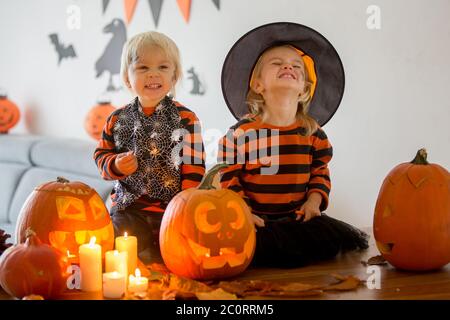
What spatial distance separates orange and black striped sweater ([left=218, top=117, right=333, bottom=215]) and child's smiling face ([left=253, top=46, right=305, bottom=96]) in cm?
10

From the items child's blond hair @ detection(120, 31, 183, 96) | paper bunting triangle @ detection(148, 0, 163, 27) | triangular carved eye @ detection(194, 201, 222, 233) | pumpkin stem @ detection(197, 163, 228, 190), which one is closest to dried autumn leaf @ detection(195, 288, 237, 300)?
triangular carved eye @ detection(194, 201, 222, 233)

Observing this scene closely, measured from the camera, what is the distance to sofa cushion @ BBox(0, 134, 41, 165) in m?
3.62

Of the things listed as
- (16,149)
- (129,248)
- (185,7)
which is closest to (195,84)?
(185,7)

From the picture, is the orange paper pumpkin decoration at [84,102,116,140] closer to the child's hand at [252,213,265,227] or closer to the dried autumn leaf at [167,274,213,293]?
the child's hand at [252,213,265,227]

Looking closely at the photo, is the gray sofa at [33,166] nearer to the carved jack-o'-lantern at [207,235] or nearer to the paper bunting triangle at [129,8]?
the paper bunting triangle at [129,8]

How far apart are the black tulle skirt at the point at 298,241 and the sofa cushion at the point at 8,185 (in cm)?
234

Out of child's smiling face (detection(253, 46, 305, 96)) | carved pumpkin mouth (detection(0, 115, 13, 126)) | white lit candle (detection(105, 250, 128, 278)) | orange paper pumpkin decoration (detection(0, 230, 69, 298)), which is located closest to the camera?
orange paper pumpkin decoration (detection(0, 230, 69, 298))

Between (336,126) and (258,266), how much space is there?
51.0 inches

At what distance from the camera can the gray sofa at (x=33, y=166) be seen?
10.7 feet

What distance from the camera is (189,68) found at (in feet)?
10.2

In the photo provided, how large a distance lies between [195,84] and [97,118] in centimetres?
75

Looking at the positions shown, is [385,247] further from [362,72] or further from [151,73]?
[362,72]

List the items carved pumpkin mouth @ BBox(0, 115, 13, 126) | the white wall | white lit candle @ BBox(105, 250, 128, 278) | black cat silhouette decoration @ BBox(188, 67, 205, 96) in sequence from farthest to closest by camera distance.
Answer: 1. carved pumpkin mouth @ BBox(0, 115, 13, 126)
2. black cat silhouette decoration @ BBox(188, 67, 205, 96)
3. the white wall
4. white lit candle @ BBox(105, 250, 128, 278)
